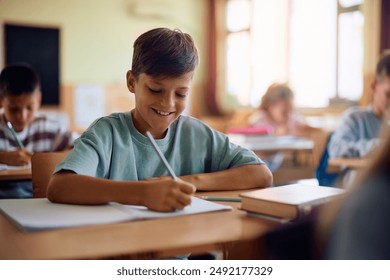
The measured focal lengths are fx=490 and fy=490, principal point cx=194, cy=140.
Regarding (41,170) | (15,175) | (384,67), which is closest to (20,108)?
(15,175)

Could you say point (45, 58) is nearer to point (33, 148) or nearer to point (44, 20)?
point (44, 20)

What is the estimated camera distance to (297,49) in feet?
16.7

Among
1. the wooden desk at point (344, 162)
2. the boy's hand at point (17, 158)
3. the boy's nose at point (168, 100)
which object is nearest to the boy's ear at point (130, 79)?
the boy's nose at point (168, 100)

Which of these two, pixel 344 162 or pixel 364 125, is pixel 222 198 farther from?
pixel 364 125

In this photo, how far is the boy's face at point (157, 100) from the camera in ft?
4.04

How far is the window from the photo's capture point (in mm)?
4496

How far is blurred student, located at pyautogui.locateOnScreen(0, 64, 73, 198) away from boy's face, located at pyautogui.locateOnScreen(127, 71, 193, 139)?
0.80m

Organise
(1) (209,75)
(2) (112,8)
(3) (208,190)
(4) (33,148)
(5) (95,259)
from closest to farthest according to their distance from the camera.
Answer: (5) (95,259) < (3) (208,190) < (4) (33,148) < (2) (112,8) < (1) (209,75)

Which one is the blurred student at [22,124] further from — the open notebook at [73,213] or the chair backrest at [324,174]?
the chair backrest at [324,174]

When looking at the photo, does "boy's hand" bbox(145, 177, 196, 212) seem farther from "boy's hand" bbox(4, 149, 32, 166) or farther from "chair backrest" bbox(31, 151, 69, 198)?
"boy's hand" bbox(4, 149, 32, 166)

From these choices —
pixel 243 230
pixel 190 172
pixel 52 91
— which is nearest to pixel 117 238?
pixel 243 230

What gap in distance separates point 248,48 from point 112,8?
1.66 m

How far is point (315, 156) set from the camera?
8.09 feet

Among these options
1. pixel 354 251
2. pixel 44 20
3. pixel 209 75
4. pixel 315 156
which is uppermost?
pixel 44 20
